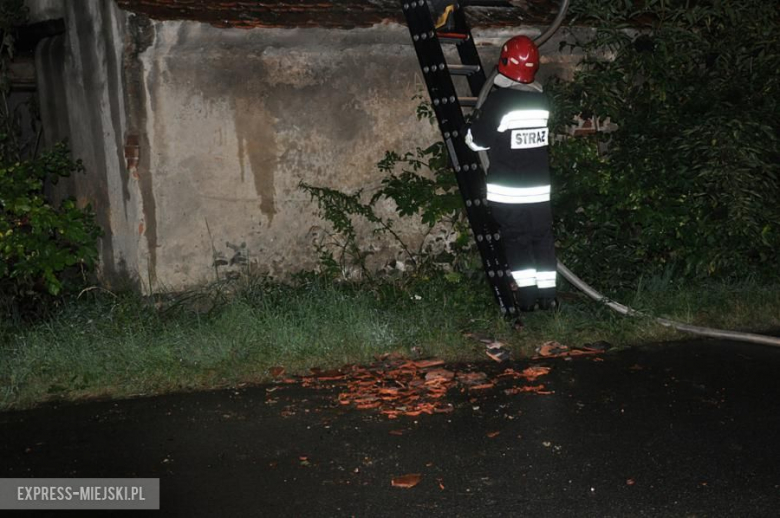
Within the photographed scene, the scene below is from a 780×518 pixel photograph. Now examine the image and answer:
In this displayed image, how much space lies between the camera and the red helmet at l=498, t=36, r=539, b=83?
21.0ft

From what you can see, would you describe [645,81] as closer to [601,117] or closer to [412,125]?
[601,117]

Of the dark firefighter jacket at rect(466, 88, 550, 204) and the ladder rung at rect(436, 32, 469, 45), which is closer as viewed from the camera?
the dark firefighter jacket at rect(466, 88, 550, 204)

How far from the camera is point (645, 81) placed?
25.8 ft

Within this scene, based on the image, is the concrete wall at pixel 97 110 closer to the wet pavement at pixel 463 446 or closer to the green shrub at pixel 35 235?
the green shrub at pixel 35 235

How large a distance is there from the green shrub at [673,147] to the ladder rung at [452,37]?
1.16m

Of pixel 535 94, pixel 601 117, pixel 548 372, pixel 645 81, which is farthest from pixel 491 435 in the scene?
pixel 645 81

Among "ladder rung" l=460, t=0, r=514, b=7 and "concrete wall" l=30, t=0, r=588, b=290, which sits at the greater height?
"ladder rung" l=460, t=0, r=514, b=7

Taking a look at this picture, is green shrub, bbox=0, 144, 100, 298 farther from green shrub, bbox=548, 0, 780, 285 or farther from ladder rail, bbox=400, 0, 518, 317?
green shrub, bbox=548, 0, 780, 285

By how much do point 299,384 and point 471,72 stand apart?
2912 mm

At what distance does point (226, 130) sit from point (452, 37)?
6.85ft

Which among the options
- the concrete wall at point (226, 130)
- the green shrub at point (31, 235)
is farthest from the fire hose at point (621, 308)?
the green shrub at point (31, 235)

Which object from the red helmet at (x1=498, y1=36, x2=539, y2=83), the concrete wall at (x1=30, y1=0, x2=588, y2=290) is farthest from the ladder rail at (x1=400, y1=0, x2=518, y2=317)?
the concrete wall at (x1=30, y1=0, x2=588, y2=290)

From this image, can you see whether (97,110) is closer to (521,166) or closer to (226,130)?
(226,130)

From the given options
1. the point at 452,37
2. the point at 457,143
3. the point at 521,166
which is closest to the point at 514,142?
the point at 521,166
